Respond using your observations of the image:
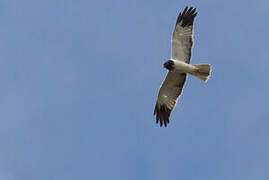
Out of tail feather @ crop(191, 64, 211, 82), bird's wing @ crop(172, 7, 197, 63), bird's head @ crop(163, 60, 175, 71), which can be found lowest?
tail feather @ crop(191, 64, 211, 82)

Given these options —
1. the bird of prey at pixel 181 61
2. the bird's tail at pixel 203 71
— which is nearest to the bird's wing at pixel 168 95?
the bird of prey at pixel 181 61

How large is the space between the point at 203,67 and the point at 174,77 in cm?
146

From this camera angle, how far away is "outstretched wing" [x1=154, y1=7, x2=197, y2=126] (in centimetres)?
2666

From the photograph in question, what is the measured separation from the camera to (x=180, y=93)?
2773cm

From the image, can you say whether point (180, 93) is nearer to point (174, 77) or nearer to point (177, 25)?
point (174, 77)

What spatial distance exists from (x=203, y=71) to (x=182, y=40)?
1.46 m

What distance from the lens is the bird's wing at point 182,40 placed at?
2664 centimetres

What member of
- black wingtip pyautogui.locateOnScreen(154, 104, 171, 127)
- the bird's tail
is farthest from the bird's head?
black wingtip pyautogui.locateOnScreen(154, 104, 171, 127)

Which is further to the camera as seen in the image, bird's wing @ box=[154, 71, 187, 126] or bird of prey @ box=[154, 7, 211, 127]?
bird's wing @ box=[154, 71, 187, 126]

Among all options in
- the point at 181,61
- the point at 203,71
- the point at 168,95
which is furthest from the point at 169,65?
the point at 168,95

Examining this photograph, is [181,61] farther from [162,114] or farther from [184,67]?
[162,114]

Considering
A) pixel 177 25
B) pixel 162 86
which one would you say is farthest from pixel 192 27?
pixel 162 86

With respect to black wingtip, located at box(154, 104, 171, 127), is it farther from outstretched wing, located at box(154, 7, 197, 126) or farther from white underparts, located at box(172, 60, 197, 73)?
white underparts, located at box(172, 60, 197, 73)

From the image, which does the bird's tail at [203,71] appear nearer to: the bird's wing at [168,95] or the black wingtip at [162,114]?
the bird's wing at [168,95]
